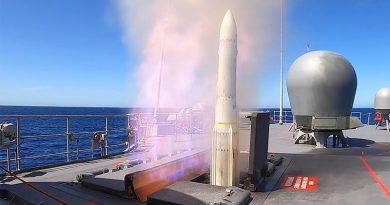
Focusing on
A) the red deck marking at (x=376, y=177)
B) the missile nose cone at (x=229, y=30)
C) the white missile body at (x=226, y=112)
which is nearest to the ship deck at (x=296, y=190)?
the red deck marking at (x=376, y=177)

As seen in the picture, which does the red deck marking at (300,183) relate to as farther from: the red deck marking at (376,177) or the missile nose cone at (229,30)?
the missile nose cone at (229,30)

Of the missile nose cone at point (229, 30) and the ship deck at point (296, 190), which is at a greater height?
the missile nose cone at point (229, 30)

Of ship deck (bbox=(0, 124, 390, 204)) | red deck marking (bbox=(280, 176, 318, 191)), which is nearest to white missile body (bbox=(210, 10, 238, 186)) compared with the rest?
ship deck (bbox=(0, 124, 390, 204))

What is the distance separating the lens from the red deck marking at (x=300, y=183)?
285 inches

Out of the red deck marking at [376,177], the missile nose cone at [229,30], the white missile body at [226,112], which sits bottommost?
the red deck marking at [376,177]

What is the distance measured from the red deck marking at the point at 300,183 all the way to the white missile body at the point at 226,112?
1.35m

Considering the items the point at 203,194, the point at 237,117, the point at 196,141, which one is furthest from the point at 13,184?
the point at 196,141

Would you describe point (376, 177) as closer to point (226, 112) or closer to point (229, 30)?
point (226, 112)

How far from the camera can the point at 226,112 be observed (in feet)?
22.1

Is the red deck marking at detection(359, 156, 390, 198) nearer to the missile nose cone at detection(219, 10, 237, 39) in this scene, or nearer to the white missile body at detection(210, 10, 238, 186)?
the white missile body at detection(210, 10, 238, 186)

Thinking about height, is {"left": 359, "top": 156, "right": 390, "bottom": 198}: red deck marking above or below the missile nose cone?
below

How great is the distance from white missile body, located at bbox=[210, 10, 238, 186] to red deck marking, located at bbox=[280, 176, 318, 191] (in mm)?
1347

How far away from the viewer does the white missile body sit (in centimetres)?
670

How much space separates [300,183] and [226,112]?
2439mm
